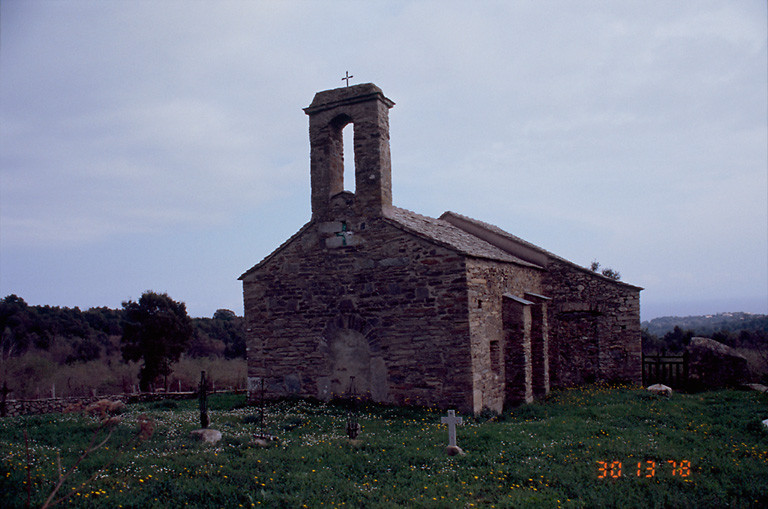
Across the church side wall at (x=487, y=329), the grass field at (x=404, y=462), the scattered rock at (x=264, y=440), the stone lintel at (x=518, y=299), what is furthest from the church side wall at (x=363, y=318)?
the scattered rock at (x=264, y=440)

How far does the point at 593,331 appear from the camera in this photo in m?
18.5

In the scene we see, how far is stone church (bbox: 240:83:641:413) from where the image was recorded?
1291 cm

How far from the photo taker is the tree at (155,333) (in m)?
24.2

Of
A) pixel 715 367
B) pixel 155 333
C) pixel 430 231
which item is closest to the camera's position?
pixel 430 231

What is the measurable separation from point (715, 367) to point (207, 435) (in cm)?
1612

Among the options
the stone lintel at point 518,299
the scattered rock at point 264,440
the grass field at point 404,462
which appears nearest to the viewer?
the grass field at point 404,462

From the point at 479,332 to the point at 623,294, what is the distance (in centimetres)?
785

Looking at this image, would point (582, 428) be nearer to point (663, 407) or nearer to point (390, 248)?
point (663, 407)

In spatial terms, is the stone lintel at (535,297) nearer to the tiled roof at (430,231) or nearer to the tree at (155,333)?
the tiled roof at (430,231)

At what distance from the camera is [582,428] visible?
36.7 ft

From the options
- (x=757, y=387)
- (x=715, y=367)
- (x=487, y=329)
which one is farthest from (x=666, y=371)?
(x=487, y=329)

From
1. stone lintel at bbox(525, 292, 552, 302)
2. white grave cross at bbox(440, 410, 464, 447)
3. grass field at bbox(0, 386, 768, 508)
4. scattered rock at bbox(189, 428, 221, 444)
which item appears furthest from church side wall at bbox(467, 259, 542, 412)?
scattered rock at bbox(189, 428, 221, 444)

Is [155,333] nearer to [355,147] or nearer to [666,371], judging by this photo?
[355,147]

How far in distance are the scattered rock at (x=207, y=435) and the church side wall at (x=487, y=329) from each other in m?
5.85
